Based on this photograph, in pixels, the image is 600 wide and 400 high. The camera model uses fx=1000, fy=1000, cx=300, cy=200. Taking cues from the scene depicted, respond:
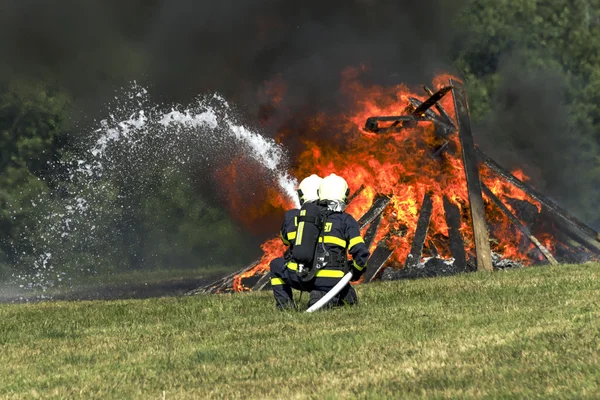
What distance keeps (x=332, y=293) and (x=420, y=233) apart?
7.09 metres

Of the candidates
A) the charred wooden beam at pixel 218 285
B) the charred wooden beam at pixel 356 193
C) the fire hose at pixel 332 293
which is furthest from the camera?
the charred wooden beam at pixel 356 193

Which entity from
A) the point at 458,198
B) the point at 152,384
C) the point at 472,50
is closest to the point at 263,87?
the point at 458,198

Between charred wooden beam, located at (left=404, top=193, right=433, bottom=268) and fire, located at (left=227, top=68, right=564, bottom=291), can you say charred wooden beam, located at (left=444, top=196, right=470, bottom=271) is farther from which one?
charred wooden beam, located at (left=404, top=193, right=433, bottom=268)

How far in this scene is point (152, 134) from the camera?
87.1 feet

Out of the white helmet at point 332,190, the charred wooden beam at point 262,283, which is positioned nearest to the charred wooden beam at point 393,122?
the charred wooden beam at point 262,283

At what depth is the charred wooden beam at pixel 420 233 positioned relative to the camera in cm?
1817

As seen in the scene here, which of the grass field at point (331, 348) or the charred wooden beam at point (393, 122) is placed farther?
the charred wooden beam at point (393, 122)

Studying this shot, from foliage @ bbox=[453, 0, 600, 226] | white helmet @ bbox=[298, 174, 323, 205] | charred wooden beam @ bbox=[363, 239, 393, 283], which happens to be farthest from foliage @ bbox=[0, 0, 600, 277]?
white helmet @ bbox=[298, 174, 323, 205]

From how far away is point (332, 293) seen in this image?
11.6 m

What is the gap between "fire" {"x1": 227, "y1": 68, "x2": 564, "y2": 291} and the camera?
18.8 m

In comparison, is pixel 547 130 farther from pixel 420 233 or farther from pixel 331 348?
pixel 331 348

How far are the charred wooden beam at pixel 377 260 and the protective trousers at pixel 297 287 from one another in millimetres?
5558

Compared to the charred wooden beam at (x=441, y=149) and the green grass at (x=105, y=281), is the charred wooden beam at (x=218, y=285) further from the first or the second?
the charred wooden beam at (x=441, y=149)

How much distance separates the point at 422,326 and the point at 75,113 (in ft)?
71.2
